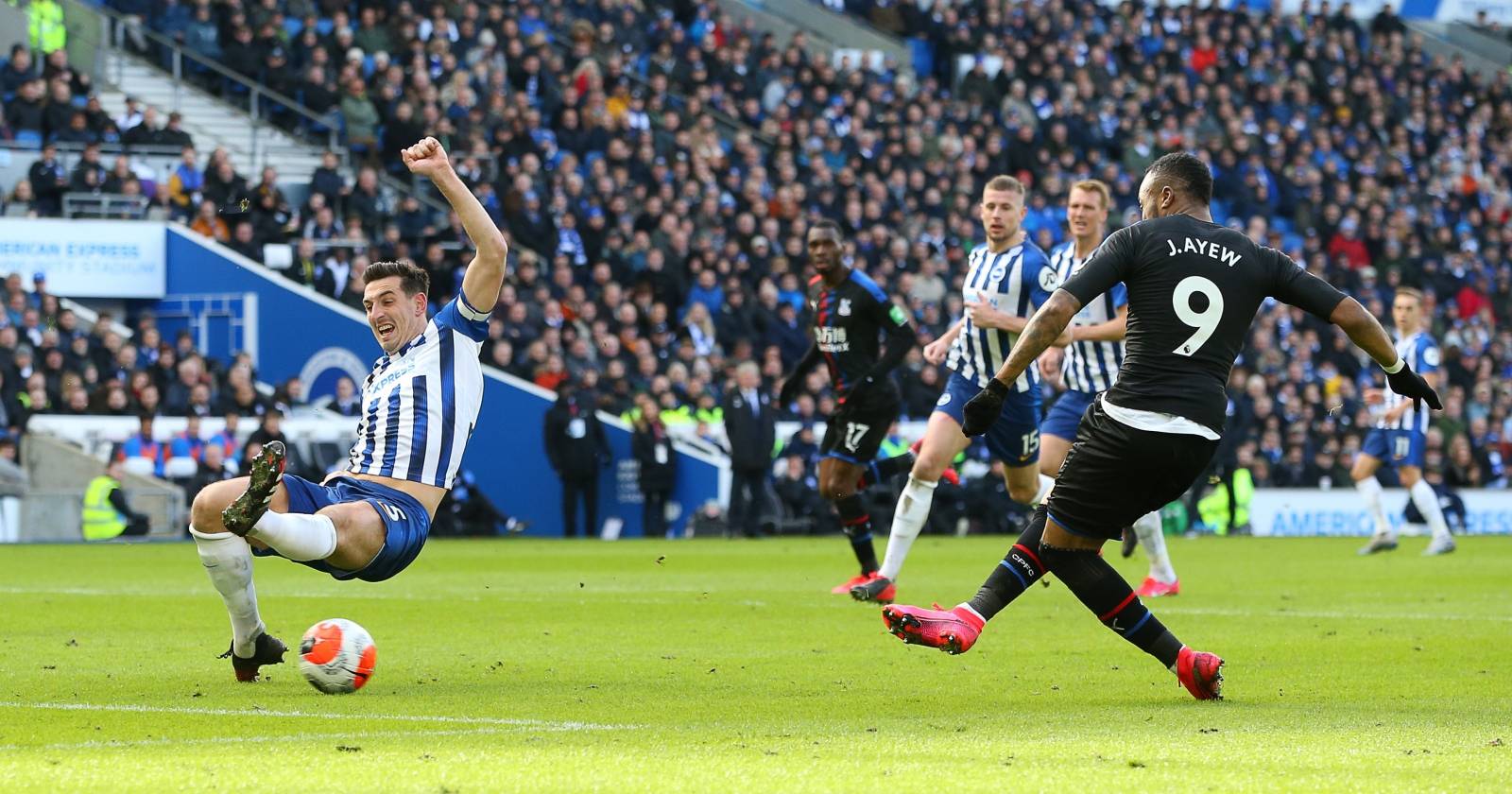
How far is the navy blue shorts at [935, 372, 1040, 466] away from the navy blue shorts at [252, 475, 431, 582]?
16.4 ft

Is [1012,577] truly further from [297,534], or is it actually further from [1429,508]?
[1429,508]

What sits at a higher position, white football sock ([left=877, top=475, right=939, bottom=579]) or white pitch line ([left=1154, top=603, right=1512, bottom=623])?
white football sock ([left=877, top=475, right=939, bottom=579])

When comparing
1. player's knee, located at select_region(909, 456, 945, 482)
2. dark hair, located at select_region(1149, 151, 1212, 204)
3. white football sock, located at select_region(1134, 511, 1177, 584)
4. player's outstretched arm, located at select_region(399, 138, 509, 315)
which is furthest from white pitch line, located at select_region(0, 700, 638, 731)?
white football sock, located at select_region(1134, 511, 1177, 584)

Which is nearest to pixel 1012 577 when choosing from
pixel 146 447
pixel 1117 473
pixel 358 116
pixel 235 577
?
pixel 1117 473

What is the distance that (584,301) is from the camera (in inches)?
1049

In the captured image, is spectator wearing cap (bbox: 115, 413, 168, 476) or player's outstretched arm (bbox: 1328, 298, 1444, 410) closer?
player's outstretched arm (bbox: 1328, 298, 1444, 410)

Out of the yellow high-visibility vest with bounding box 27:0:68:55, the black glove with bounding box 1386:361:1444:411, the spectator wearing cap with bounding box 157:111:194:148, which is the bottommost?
the spectator wearing cap with bounding box 157:111:194:148

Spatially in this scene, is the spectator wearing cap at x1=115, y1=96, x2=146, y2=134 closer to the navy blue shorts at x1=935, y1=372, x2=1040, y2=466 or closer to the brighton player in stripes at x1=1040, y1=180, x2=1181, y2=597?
the brighton player in stripes at x1=1040, y1=180, x2=1181, y2=597

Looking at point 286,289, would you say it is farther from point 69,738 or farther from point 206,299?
point 69,738

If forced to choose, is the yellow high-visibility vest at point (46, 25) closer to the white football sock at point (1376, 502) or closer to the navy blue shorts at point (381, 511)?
the white football sock at point (1376, 502)

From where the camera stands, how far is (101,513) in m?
22.5

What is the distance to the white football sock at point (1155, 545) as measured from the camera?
1315 centimetres

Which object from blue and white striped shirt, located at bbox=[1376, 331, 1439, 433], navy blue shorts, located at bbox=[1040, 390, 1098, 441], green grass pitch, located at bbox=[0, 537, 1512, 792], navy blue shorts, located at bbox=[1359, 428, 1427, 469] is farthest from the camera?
navy blue shorts, located at bbox=[1359, 428, 1427, 469]

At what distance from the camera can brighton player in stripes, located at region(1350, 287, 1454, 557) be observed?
19.0 m
